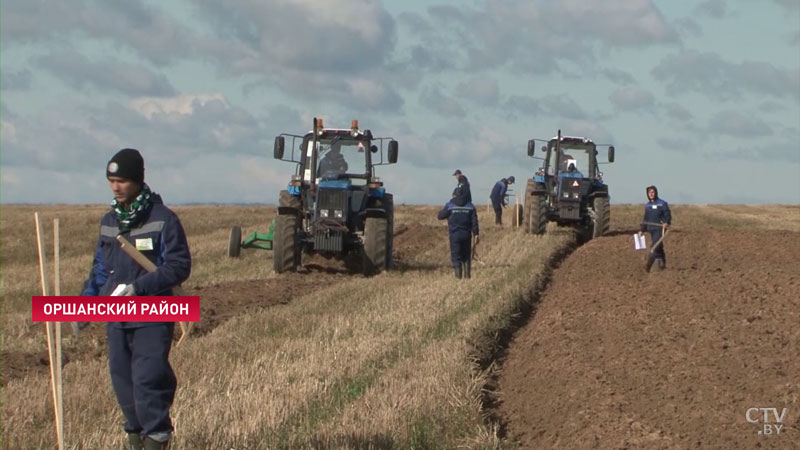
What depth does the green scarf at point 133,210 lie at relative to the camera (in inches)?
231

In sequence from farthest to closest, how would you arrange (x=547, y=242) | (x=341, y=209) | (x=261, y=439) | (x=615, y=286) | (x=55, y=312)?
(x=547, y=242) → (x=341, y=209) → (x=615, y=286) → (x=261, y=439) → (x=55, y=312)

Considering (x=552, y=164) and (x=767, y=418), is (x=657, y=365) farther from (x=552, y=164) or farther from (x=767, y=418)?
(x=552, y=164)

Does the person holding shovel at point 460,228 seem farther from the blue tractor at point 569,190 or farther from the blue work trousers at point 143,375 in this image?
the blue work trousers at point 143,375

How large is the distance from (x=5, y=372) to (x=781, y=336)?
7195 mm

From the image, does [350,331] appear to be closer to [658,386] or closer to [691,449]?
[658,386]

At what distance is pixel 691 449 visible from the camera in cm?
682

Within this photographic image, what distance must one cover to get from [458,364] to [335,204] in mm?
10119

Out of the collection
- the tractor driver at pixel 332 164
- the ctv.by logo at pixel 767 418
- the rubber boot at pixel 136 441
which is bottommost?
the ctv.by logo at pixel 767 418

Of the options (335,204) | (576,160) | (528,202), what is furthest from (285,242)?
(576,160)

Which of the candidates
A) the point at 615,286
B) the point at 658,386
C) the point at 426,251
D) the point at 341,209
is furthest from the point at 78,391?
the point at 426,251

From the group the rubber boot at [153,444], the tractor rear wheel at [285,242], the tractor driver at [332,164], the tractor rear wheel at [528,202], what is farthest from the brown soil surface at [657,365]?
the tractor rear wheel at [528,202]

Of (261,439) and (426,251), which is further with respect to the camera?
(426,251)

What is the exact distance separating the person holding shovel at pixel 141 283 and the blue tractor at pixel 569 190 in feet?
66.9

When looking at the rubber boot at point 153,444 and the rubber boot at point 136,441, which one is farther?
Result: the rubber boot at point 136,441
